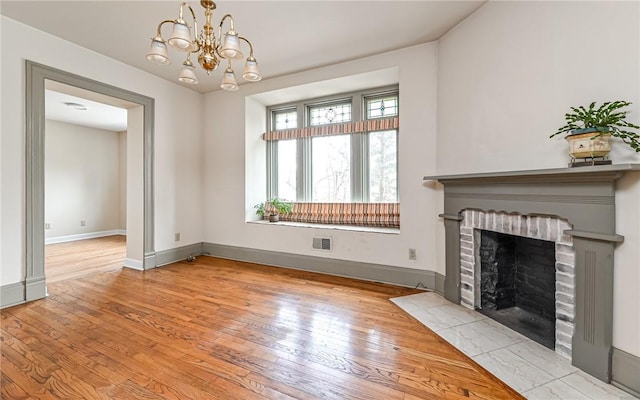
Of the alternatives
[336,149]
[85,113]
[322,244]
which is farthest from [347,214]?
[85,113]

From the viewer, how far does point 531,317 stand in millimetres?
2408

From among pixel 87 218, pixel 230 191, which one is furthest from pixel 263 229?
pixel 87 218

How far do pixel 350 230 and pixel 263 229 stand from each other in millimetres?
1427

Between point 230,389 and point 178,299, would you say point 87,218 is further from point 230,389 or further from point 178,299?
point 230,389

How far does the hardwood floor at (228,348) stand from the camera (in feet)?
5.22

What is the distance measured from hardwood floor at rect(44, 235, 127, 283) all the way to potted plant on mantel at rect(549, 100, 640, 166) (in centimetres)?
527

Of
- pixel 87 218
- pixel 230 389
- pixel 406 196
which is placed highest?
pixel 406 196

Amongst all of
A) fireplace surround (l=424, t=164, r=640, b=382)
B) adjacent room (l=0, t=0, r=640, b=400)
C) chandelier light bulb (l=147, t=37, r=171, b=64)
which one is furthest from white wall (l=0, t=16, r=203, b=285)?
fireplace surround (l=424, t=164, r=640, b=382)

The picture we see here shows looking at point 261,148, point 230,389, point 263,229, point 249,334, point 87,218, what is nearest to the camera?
point 230,389

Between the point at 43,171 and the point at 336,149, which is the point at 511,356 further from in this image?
the point at 43,171

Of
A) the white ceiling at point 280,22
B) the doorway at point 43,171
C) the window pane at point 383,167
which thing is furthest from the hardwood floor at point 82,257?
the window pane at point 383,167

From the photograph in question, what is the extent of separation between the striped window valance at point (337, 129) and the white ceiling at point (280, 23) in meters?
0.87

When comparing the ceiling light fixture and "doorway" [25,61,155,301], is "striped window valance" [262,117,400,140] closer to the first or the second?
"doorway" [25,61,155,301]

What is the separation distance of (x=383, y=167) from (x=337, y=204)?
86cm
